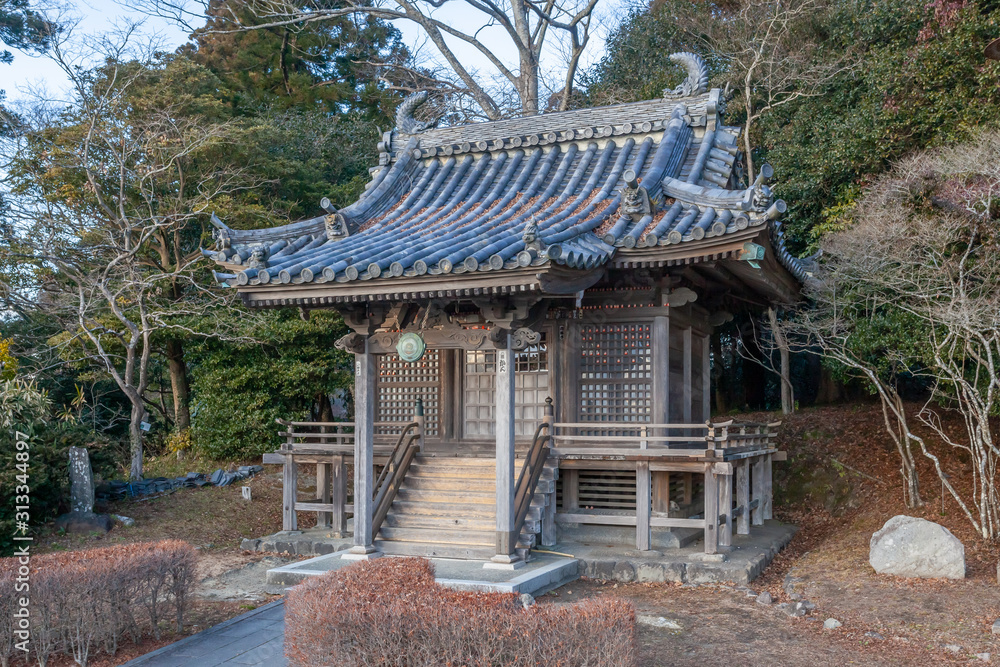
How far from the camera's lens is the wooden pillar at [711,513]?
11328mm

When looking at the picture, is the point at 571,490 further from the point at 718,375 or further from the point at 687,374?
the point at 718,375

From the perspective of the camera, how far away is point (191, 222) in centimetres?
2191

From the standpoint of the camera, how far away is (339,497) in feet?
43.9

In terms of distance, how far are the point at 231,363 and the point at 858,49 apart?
17.2 m

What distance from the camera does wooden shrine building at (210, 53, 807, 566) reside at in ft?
34.8

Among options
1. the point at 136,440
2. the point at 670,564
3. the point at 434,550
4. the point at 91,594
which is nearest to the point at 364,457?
the point at 434,550

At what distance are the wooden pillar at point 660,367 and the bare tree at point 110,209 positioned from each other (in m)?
10.6

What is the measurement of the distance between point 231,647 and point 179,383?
48.4ft

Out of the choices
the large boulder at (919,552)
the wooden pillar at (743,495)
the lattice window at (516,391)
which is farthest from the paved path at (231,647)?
the wooden pillar at (743,495)

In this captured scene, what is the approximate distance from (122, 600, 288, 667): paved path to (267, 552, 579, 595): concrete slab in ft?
3.23

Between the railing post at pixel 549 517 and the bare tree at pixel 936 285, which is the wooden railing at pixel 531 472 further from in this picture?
the bare tree at pixel 936 285

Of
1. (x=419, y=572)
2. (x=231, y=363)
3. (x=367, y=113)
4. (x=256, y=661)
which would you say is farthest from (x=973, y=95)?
(x=367, y=113)

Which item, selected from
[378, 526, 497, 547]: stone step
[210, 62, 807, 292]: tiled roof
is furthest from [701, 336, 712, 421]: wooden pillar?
[378, 526, 497, 547]: stone step

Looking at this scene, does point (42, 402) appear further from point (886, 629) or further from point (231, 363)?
point (886, 629)
